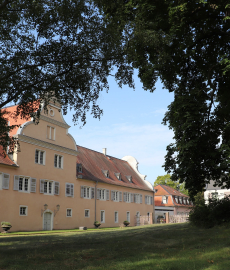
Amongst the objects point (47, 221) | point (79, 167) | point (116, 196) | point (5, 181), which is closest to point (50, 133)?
point (79, 167)

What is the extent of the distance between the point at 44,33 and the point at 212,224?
37.3 feet

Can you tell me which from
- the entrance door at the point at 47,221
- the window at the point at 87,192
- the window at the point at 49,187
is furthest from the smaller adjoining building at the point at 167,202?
the entrance door at the point at 47,221

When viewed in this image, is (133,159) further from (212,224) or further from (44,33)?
(44,33)

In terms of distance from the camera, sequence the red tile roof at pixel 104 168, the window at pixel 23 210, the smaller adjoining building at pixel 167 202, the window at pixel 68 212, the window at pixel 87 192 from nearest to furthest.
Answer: the window at pixel 23 210
the window at pixel 68 212
the window at pixel 87 192
the red tile roof at pixel 104 168
the smaller adjoining building at pixel 167 202

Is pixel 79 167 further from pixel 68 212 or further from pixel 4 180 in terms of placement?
pixel 4 180

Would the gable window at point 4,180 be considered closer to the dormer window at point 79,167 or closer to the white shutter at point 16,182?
the white shutter at point 16,182

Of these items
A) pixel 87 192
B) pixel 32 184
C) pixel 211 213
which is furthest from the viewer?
pixel 87 192

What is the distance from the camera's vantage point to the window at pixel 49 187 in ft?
104

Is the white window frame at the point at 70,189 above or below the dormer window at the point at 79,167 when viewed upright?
below

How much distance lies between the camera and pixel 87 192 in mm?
39031

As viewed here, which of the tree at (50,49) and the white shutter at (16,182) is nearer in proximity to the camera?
the tree at (50,49)

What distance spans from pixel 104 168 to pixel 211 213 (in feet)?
102

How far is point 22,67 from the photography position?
459 inches

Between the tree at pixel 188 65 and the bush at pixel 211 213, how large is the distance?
971 millimetres
